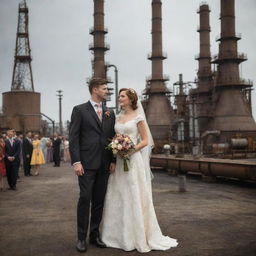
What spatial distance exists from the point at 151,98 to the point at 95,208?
4427 centimetres

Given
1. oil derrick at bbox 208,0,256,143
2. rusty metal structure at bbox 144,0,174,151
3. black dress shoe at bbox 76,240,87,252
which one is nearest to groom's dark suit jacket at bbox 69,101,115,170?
black dress shoe at bbox 76,240,87,252

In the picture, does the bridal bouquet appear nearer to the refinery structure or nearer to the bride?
the bride

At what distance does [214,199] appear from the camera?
8.96 m

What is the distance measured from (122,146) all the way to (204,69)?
46.0 m

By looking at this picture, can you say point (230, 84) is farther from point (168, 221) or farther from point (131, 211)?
point (131, 211)

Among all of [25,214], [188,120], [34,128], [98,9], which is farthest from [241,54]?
[25,214]

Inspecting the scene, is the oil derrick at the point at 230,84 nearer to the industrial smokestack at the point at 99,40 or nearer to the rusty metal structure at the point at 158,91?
the rusty metal structure at the point at 158,91

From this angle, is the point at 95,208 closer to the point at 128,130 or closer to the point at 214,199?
the point at 128,130

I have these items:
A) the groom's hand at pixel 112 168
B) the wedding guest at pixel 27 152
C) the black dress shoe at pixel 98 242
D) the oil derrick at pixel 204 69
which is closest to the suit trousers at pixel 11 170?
the wedding guest at pixel 27 152

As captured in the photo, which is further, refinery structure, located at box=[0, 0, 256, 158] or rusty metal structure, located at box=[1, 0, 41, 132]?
rusty metal structure, located at box=[1, 0, 41, 132]

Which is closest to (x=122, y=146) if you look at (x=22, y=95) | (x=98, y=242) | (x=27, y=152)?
(x=98, y=242)

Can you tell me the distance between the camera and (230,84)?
1617 inches

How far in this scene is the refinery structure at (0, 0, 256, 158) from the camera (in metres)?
41.1

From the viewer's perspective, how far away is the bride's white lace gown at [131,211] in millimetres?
4633
